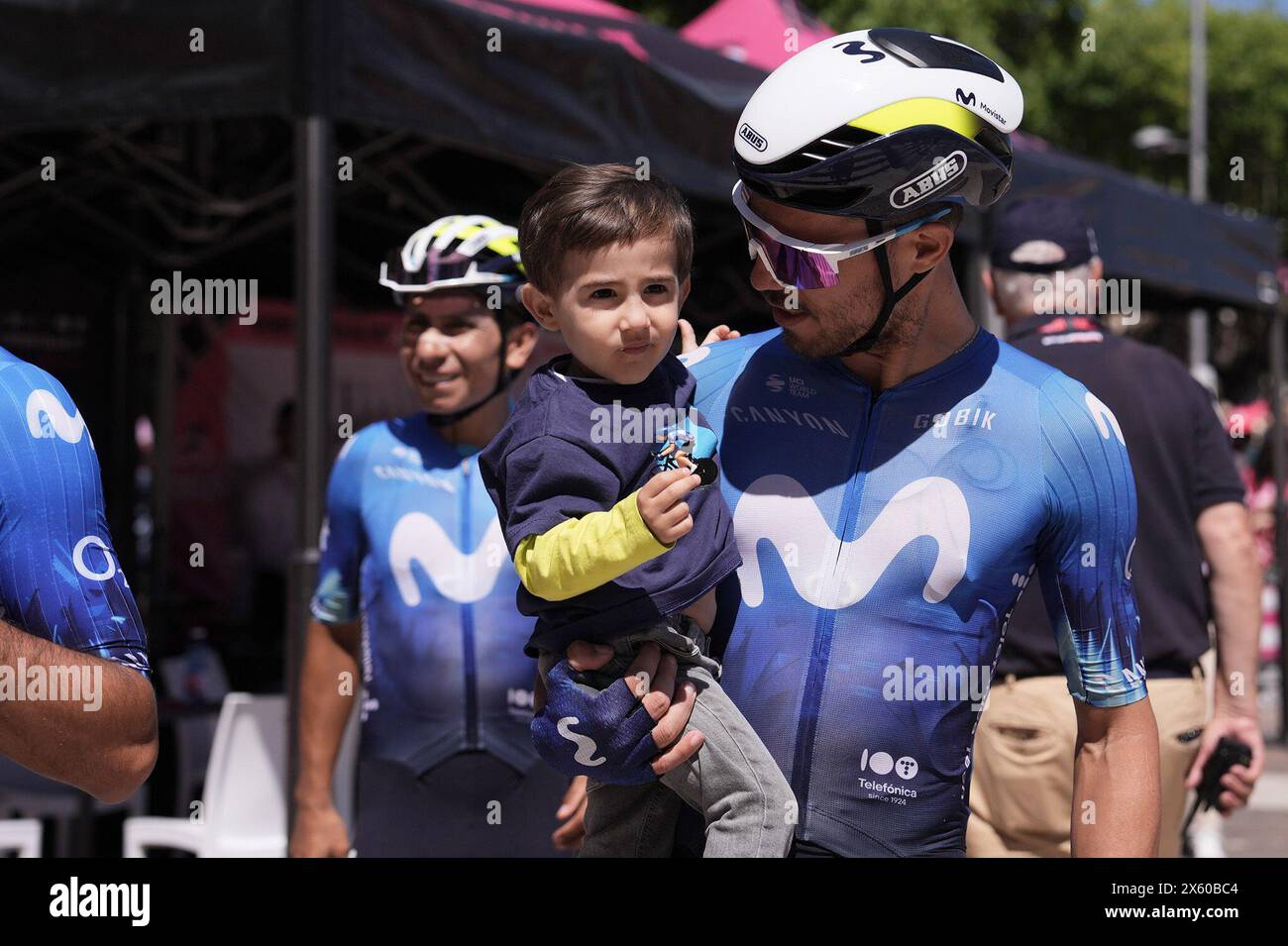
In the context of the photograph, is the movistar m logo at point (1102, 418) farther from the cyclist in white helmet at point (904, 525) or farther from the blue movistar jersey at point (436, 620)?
the blue movistar jersey at point (436, 620)

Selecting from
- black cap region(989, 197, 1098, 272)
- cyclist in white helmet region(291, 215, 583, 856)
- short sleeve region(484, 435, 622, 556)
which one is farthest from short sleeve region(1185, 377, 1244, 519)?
short sleeve region(484, 435, 622, 556)

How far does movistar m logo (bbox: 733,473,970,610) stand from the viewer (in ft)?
7.64

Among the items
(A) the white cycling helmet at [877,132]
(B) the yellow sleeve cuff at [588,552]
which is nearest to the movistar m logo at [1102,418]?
(A) the white cycling helmet at [877,132]

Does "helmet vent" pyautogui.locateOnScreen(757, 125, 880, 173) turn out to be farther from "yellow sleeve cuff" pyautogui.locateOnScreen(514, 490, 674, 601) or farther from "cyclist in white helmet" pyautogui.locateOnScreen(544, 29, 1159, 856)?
"yellow sleeve cuff" pyautogui.locateOnScreen(514, 490, 674, 601)

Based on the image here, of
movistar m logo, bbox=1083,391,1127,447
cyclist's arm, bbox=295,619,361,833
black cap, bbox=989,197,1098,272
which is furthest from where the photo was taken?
black cap, bbox=989,197,1098,272

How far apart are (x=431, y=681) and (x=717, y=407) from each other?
148 centimetres

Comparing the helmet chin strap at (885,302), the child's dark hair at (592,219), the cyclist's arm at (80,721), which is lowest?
the cyclist's arm at (80,721)

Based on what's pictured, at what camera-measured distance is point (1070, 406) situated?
7.83 ft

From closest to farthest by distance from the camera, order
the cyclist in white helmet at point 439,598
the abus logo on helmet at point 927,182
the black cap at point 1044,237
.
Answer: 1. the abus logo on helmet at point 927,182
2. the cyclist in white helmet at point 439,598
3. the black cap at point 1044,237

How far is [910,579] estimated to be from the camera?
2.32 meters

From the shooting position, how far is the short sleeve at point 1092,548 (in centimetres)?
234

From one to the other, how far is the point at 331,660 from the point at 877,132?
227cm

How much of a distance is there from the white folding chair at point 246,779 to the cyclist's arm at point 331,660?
1797mm

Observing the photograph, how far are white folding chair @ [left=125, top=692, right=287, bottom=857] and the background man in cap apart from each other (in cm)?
262
